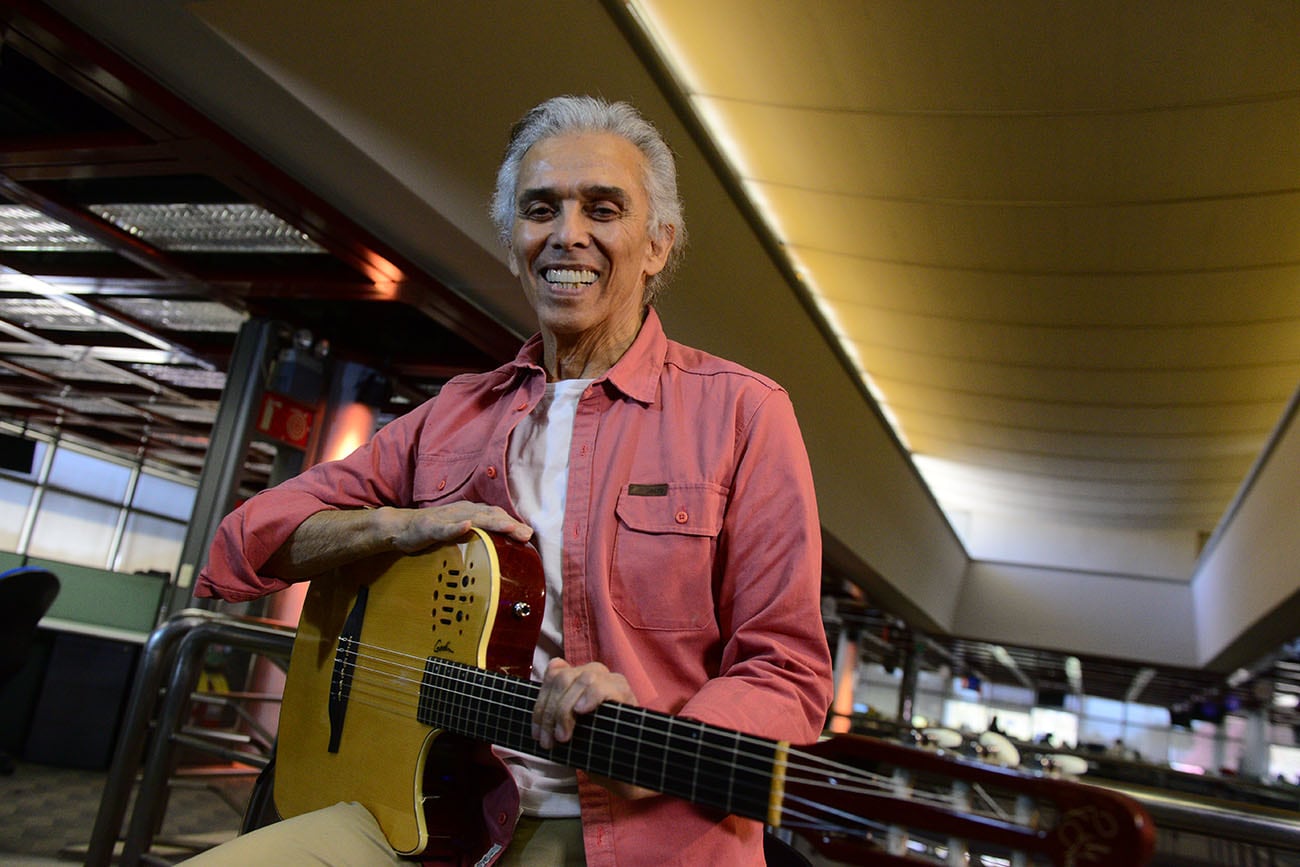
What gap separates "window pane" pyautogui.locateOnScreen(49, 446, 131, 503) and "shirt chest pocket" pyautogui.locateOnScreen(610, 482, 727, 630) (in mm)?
19043

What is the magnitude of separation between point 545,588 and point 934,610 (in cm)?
1635

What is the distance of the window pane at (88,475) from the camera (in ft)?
57.5

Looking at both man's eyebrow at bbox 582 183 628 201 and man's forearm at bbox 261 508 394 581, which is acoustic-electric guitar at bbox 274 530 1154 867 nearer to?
man's forearm at bbox 261 508 394 581

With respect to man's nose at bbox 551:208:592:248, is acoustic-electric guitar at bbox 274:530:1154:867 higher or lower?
lower

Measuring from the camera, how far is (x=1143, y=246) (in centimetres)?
682

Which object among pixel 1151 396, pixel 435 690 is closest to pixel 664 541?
pixel 435 690

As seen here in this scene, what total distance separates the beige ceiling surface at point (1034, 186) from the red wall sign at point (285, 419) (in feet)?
10.9

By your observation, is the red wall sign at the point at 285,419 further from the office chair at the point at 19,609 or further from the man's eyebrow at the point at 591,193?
the man's eyebrow at the point at 591,193

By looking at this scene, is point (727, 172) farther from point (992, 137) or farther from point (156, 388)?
point (156, 388)

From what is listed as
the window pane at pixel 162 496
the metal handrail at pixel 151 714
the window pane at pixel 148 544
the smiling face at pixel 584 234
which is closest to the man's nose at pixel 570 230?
the smiling face at pixel 584 234

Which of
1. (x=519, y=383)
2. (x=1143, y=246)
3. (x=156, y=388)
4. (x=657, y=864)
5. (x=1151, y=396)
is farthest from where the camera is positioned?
(x=156, y=388)

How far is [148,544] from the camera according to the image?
20.3 m

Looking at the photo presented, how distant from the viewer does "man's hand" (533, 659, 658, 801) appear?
110 cm

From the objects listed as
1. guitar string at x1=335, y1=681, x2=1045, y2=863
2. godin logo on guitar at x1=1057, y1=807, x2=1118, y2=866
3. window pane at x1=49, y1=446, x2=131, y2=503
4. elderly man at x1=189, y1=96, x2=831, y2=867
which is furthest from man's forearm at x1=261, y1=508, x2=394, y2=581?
window pane at x1=49, y1=446, x2=131, y2=503
